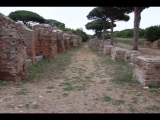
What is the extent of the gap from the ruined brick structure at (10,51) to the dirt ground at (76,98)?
51 cm

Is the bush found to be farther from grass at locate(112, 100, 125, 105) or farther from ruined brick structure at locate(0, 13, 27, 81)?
grass at locate(112, 100, 125, 105)

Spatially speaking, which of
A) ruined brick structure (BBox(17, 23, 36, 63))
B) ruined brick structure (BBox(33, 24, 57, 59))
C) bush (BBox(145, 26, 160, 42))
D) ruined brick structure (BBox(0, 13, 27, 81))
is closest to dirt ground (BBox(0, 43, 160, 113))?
ruined brick structure (BBox(0, 13, 27, 81))

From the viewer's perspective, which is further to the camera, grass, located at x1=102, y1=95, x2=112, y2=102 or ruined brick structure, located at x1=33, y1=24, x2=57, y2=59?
ruined brick structure, located at x1=33, y1=24, x2=57, y2=59

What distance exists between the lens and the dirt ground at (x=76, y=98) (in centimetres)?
429

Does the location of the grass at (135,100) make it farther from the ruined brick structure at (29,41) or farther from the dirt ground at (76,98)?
the ruined brick structure at (29,41)

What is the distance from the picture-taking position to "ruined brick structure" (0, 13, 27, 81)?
638 cm

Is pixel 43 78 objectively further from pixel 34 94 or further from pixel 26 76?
pixel 34 94

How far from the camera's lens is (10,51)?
645 centimetres

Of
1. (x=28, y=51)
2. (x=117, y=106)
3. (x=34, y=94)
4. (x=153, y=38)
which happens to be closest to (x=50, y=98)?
(x=34, y=94)

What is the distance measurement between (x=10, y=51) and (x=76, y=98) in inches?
98.4

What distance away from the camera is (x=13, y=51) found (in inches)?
256

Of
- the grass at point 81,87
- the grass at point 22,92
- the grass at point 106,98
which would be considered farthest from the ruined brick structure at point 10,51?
the grass at point 106,98

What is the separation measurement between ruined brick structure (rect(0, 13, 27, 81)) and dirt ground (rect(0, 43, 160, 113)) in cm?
51

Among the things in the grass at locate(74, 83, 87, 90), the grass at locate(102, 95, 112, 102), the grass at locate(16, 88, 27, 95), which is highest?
the grass at locate(16, 88, 27, 95)
